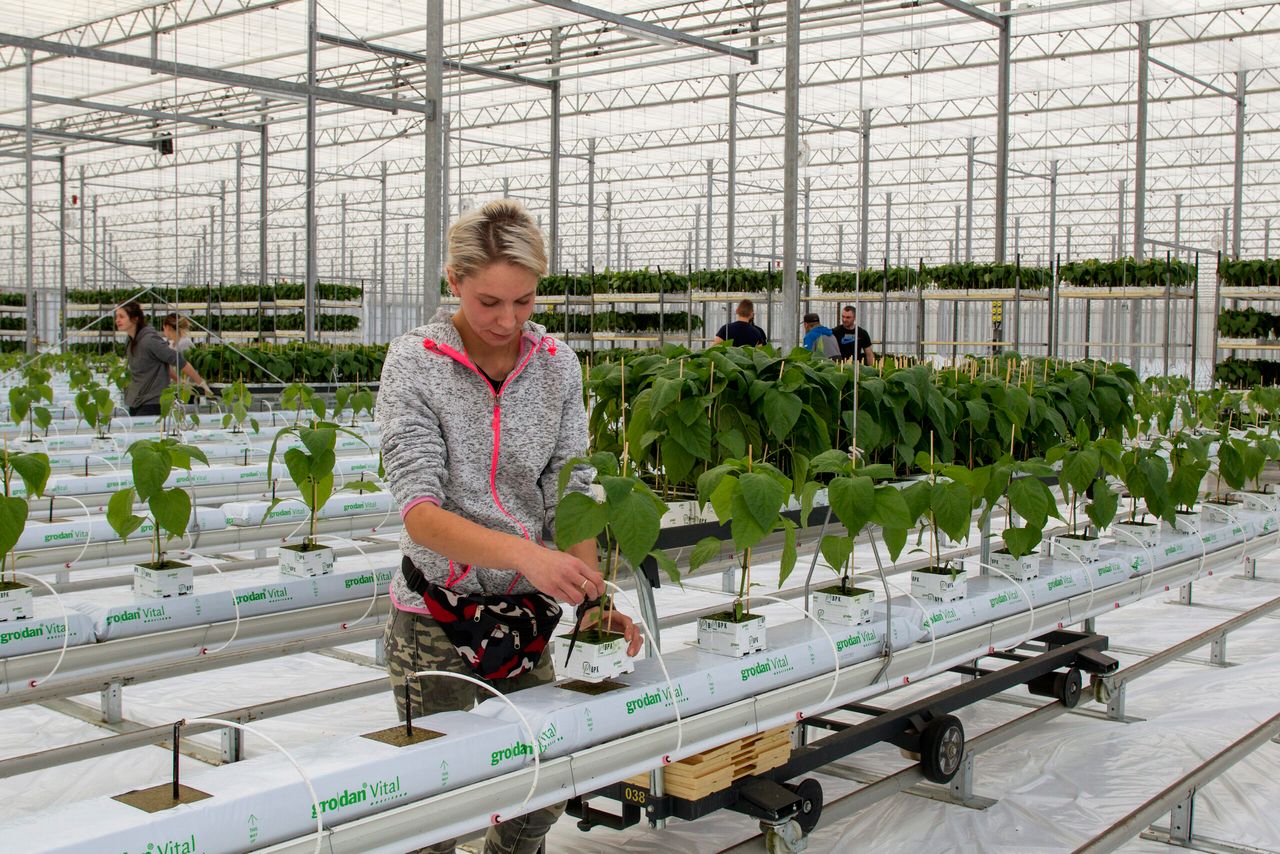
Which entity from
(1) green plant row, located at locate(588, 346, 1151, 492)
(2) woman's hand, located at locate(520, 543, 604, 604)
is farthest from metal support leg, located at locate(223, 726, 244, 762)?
(2) woman's hand, located at locate(520, 543, 604, 604)

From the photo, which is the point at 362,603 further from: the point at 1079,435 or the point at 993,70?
the point at 993,70

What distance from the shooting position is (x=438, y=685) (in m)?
1.93

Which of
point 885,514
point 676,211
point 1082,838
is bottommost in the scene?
point 1082,838

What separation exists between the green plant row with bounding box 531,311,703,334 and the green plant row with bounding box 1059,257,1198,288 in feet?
13.2

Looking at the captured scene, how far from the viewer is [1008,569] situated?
134 inches

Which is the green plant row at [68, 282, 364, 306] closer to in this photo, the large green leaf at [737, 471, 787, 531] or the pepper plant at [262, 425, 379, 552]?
the pepper plant at [262, 425, 379, 552]

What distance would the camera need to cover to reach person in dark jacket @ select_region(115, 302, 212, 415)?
7.42 meters

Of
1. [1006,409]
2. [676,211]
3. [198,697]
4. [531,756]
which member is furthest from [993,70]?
[531,756]

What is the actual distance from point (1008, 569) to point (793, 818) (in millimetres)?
1127

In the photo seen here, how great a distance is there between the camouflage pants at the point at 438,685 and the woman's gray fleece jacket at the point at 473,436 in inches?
1.9

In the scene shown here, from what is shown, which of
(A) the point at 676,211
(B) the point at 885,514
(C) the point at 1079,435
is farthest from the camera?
(A) the point at 676,211

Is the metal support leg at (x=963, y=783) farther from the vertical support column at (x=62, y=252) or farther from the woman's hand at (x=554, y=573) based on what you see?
the vertical support column at (x=62, y=252)

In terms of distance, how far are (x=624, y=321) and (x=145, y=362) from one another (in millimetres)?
7549

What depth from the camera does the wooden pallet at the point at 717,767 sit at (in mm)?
2414
